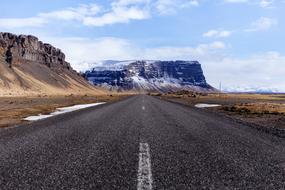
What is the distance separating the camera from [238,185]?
6668 millimetres

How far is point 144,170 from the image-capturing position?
7.60 m

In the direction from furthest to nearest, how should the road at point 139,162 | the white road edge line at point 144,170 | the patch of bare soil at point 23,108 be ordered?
the patch of bare soil at point 23,108, the road at point 139,162, the white road edge line at point 144,170

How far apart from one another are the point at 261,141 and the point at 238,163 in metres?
4.70

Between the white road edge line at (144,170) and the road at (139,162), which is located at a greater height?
the white road edge line at (144,170)

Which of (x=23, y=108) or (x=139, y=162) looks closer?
(x=139, y=162)

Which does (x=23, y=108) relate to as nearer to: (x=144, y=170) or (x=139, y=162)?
(x=139, y=162)

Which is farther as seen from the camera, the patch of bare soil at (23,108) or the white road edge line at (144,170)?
the patch of bare soil at (23,108)

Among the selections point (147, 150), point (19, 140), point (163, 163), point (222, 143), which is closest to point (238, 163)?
point (163, 163)

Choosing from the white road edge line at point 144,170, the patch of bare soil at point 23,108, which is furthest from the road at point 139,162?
the patch of bare soil at point 23,108

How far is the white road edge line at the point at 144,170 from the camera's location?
6.38 m

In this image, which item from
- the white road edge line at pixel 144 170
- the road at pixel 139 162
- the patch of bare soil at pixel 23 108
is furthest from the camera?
the patch of bare soil at pixel 23 108

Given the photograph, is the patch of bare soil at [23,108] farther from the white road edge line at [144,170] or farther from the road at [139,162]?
the white road edge line at [144,170]

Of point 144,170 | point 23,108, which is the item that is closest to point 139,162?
point 144,170

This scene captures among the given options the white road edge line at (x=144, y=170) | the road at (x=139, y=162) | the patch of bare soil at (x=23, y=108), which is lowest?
Answer: the patch of bare soil at (x=23, y=108)
